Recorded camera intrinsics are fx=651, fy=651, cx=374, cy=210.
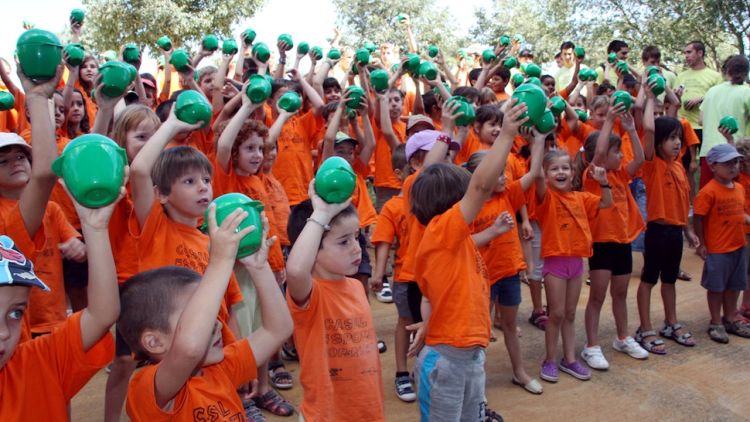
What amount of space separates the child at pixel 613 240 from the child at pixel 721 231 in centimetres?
80

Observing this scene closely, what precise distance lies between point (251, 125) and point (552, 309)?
101 inches

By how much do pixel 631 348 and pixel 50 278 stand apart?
4.39 metres

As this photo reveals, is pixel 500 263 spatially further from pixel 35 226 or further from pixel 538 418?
pixel 35 226

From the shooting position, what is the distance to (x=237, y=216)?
1.84 meters

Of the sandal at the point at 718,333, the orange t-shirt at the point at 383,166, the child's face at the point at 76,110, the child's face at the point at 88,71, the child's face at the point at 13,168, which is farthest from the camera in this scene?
the orange t-shirt at the point at 383,166

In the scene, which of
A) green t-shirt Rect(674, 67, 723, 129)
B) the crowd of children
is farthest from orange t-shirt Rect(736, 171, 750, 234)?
green t-shirt Rect(674, 67, 723, 129)

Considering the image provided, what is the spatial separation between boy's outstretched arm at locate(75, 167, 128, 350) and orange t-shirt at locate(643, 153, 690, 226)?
4.85 meters

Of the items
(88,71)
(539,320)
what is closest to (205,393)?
(539,320)

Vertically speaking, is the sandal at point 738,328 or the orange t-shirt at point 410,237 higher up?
the orange t-shirt at point 410,237

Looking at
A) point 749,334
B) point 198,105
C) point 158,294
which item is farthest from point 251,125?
point 749,334

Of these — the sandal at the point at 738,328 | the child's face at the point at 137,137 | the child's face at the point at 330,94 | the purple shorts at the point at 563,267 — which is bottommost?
the sandal at the point at 738,328

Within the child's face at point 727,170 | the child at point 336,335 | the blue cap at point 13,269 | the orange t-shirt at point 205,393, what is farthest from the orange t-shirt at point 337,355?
the child's face at point 727,170

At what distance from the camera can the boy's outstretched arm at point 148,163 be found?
9.48 feet

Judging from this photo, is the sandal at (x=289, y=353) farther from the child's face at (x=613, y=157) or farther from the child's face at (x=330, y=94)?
the child's face at (x=330, y=94)
